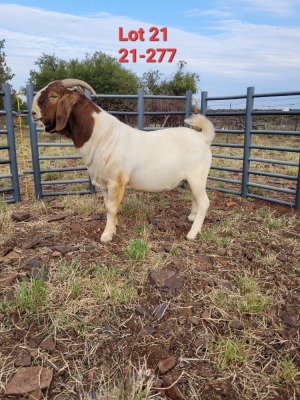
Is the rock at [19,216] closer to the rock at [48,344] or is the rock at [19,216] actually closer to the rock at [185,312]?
the rock at [48,344]

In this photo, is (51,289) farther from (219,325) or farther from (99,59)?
(99,59)

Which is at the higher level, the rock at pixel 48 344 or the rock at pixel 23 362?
the rock at pixel 48 344

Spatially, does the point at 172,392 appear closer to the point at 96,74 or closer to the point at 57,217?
the point at 57,217

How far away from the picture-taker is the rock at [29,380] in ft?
6.24

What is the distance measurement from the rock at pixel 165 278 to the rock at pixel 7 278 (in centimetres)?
115

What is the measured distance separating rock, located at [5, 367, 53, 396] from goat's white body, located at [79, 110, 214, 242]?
1744 mm

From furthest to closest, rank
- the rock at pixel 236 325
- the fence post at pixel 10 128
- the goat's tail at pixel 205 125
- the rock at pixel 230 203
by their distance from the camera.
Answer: the rock at pixel 230 203 → the fence post at pixel 10 128 → the goat's tail at pixel 205 125 → the rock at pixel 236 325

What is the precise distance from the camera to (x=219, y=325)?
8.12 feet

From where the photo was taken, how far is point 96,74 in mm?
23062

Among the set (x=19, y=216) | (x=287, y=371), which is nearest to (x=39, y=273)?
(x=19, y=216)

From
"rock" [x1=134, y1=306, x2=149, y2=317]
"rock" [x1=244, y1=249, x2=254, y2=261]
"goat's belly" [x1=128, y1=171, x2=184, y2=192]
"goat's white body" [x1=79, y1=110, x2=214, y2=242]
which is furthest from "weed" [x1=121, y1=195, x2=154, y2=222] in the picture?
"rock" [x1=134, y1=306, x2=149, y2=317]

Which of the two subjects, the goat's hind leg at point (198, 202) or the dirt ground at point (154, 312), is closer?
the dirt ground at point (154, 312)

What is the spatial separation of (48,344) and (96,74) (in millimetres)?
23001

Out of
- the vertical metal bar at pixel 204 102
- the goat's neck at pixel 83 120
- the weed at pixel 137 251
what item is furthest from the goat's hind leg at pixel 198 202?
the vertical metal bar at pixel 204 102
